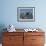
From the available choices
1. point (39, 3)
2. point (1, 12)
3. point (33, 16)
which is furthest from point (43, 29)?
point (1, 12)

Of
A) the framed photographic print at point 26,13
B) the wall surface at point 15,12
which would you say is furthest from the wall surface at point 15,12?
the framed photographic print at point 26,13

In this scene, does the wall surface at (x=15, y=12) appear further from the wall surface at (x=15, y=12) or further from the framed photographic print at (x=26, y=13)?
the framed photographic print at (x=26, y=13)

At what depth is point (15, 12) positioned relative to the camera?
14.9 ft

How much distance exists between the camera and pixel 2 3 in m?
4.52

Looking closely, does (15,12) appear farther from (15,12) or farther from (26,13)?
(26,13)

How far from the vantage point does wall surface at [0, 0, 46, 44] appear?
4520 millimetres

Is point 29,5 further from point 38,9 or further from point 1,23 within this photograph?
point 1,23

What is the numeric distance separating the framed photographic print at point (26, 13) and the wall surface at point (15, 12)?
0.10 metres

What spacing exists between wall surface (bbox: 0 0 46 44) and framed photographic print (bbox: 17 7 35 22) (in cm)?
10

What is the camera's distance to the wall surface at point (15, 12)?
4520mm

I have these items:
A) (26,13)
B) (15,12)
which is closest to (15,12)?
(15,12)

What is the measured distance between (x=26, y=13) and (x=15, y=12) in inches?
15.0

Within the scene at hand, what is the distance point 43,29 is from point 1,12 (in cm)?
156

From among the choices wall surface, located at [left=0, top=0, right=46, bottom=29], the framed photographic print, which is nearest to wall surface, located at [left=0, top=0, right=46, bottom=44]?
wall surface, located at [left=0, top=0, right=46, bottom=29]
